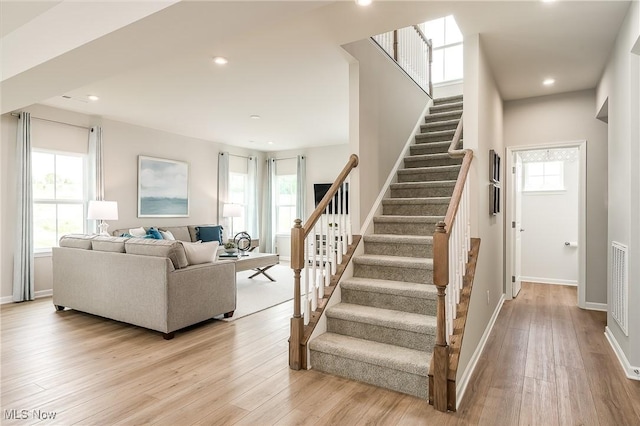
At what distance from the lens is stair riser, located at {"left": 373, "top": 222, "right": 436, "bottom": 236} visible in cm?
359

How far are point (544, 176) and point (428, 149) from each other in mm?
2852

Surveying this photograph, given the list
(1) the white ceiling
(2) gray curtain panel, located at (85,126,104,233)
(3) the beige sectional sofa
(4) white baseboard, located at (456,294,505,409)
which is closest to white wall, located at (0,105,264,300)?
A: (2) gray curtain panel, located at (85,126,104,233)

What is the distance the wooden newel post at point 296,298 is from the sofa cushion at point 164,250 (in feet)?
4.44

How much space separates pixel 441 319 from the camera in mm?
2205

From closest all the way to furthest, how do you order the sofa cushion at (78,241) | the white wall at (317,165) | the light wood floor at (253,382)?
the light wood floor at (253,382) → the sofa cushion at (78,241) → the white wall at (317,165)

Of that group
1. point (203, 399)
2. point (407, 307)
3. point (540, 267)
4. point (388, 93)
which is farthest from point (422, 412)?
point (540, 267)

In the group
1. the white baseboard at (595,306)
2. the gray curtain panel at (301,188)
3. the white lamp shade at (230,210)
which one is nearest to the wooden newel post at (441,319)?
the white baseboard at (595,306)

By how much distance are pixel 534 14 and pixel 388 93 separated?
169cm

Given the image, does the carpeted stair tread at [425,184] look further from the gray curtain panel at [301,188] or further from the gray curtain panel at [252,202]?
the gray curtain panel at [252,202]

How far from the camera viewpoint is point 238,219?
8.38 m

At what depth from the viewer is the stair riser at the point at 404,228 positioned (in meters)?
3.59

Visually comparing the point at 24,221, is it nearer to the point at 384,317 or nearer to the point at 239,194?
the point at 239,194

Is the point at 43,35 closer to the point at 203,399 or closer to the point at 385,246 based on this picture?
the point at 203,399

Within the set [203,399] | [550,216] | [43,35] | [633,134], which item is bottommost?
[203,399]
